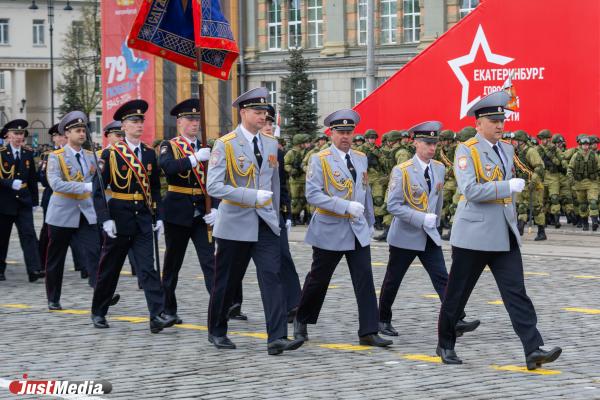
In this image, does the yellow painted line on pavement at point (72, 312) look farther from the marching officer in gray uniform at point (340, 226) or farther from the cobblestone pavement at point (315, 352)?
the marching officer in gray uniform at point (340, 226)

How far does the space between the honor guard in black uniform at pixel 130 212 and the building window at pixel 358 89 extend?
35866 mm

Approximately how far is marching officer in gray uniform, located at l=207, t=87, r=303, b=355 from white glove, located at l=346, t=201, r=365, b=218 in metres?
0.57

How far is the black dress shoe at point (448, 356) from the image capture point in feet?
30.9

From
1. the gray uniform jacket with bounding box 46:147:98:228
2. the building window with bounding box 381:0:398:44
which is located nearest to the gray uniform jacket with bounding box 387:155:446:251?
the gray uniform jacket with bounding box 46:147:98:228

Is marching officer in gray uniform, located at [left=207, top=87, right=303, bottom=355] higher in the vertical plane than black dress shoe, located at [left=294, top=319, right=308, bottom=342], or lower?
higher

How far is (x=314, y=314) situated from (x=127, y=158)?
87.5 inches

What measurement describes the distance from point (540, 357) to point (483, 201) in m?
1.15

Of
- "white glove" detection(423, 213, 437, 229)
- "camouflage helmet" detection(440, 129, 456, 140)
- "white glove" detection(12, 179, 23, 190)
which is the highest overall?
"camouflage helmet" detection(440, 129, 456, 140)

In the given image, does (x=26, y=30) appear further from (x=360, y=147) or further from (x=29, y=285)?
(x=29, y=285)

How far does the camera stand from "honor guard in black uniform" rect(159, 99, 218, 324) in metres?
11.4

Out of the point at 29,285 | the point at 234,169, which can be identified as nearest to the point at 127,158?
the point at 234,169

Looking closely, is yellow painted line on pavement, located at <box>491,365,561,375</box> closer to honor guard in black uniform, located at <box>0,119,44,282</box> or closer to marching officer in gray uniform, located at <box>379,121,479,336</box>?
marching officer in gray uniform, located at <box>379,121,479,336</box>

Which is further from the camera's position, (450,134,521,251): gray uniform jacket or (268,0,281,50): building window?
(268,0,281,50): building window

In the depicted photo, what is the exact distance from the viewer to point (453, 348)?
9.50m
